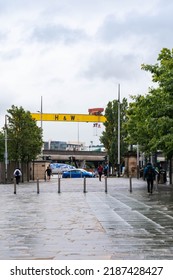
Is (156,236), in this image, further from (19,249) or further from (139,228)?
(19,249)

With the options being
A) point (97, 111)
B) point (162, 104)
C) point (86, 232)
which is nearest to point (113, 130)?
point (97, 111)

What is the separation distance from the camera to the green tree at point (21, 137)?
184ft

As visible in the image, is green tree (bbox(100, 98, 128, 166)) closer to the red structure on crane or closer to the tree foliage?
the red structure on crane

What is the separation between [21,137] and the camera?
5631cm

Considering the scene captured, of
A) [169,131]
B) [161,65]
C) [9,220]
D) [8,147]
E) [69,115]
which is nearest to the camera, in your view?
[9,220]

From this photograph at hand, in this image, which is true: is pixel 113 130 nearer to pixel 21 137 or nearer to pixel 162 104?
pixel 21 137

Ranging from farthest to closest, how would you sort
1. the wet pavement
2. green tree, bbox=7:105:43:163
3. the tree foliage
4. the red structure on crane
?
1. the red structure on crane
2. green tree, bbox=7:105:43:163
3. the tree foliage
4. the wet pavement

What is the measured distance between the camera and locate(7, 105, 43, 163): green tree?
2206 inches

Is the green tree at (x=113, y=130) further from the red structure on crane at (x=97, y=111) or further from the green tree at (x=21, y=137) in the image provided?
the green tree at (x=21, y=137)

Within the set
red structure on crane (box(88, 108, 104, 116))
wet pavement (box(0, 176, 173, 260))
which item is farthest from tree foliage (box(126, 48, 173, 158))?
red structure on crane (box(88, 108, 104, 116))

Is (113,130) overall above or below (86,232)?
above
